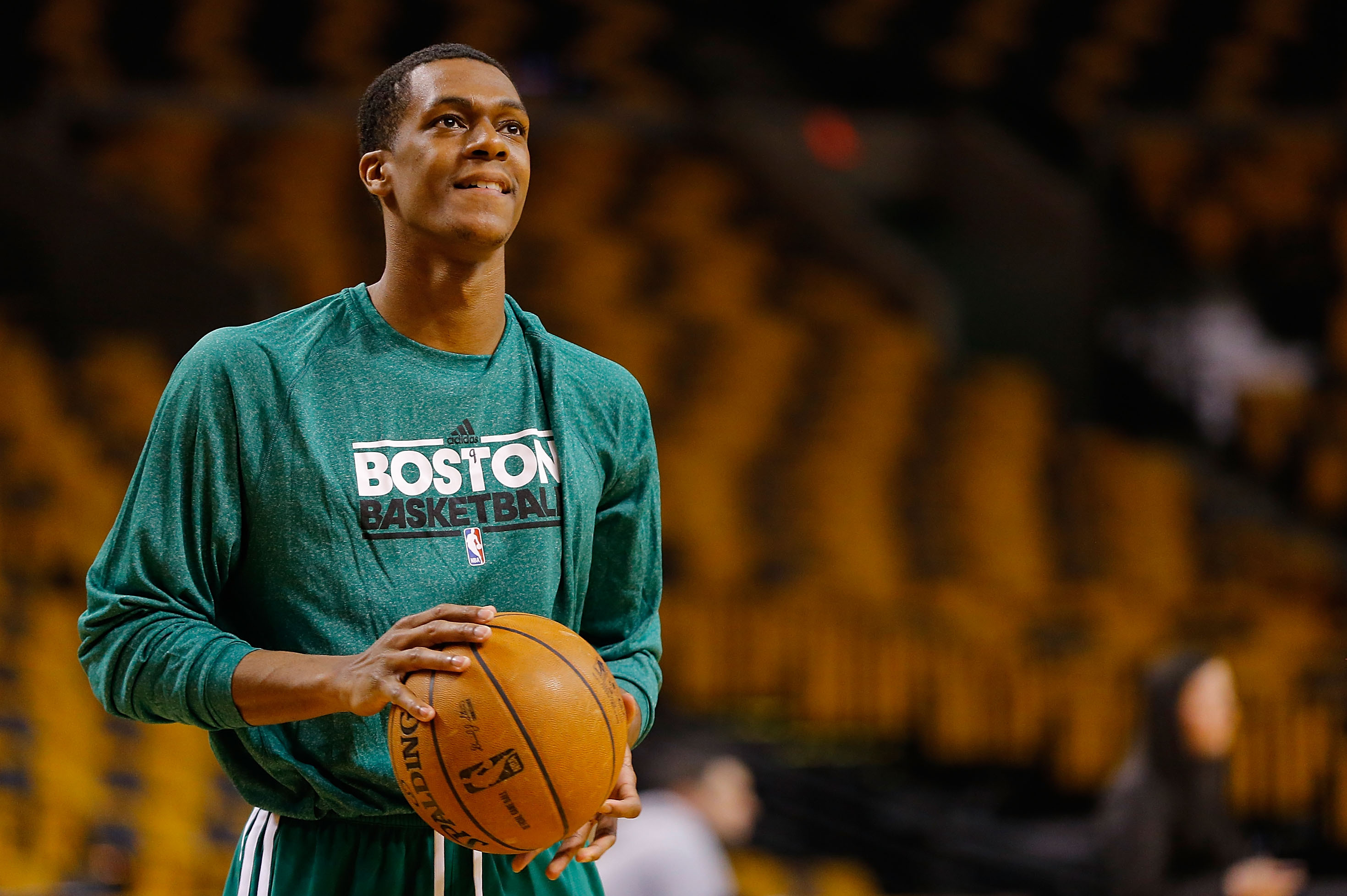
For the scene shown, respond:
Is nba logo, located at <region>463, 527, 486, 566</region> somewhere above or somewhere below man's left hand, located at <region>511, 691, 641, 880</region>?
above

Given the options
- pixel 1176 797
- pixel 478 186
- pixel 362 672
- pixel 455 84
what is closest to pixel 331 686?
pixel 362 672

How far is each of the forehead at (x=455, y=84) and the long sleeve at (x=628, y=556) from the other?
387mm

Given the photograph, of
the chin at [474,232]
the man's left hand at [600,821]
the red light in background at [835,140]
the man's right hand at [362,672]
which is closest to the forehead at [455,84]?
the chin at [474,232]

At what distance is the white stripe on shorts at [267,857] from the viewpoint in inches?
68.4

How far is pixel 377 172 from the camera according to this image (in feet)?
5.86

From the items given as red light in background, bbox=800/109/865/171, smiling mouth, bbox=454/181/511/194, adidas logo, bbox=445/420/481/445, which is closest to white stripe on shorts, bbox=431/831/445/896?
adidas logo, bbox=445/420/481/445

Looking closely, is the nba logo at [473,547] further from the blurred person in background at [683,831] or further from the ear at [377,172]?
the blurred person in background at [683,831]

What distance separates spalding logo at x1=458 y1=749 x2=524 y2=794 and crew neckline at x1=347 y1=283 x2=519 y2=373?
47 cm

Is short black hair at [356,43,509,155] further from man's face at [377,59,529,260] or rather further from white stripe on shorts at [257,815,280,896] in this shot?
white stripe on shorts at [257,815,280,896]

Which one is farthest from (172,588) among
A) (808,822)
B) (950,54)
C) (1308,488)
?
(950,54)

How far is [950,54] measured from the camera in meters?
13.2

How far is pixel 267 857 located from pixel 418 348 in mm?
571

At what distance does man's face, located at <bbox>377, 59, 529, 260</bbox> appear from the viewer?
5.60 feet

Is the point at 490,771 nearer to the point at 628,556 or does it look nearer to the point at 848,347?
the point at 628,556
